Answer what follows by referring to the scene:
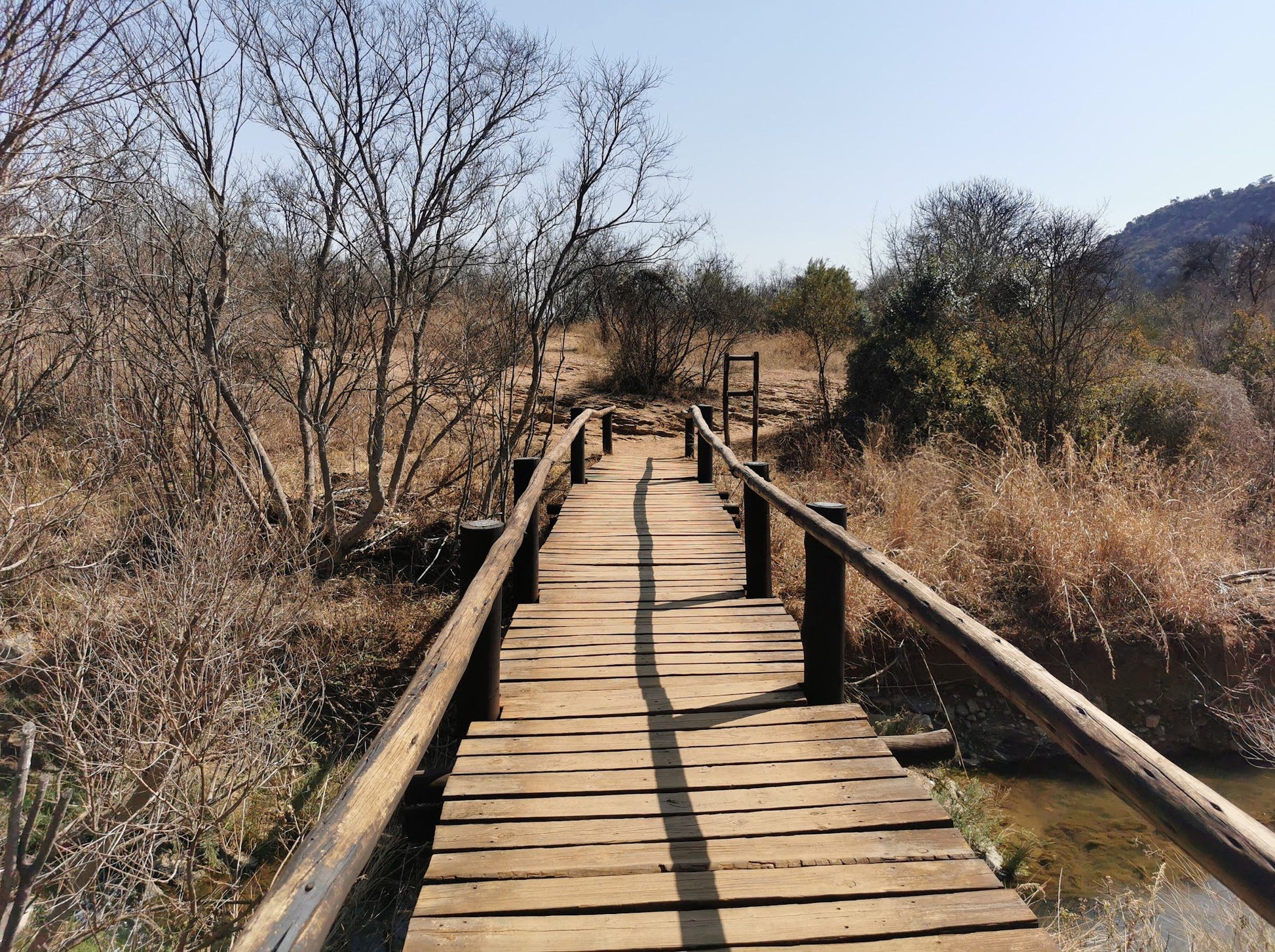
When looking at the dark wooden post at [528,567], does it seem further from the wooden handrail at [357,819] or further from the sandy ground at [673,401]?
the sandy ground at [673,401]

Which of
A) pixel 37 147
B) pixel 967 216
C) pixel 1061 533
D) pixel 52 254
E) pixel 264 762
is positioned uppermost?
pixel 967 216

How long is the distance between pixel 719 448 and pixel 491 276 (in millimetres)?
4226

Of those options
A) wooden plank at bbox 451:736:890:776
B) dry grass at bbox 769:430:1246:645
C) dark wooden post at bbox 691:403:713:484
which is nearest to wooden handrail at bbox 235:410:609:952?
wooden plank at bbox 451:736:890:776

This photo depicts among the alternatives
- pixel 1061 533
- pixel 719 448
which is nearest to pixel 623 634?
pixel 719 448

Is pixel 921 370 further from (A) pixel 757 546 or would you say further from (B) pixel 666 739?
(B) pixel 666 739

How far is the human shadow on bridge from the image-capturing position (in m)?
2.10

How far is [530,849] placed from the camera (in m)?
2.42

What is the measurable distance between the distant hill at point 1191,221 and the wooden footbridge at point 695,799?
72.6 meters

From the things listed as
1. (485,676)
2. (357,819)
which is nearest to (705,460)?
(485,676)

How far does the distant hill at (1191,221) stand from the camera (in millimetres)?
69438

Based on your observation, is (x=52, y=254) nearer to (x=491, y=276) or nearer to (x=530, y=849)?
(x=491, y=276)

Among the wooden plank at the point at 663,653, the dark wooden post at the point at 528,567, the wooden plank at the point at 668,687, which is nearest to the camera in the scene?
the wooden plank at the point at 668,687

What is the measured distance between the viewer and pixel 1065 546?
7.38 meters

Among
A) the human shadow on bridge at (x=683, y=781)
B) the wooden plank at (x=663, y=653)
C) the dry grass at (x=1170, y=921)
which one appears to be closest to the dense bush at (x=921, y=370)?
the dry grass at (x=1170, y=921)
